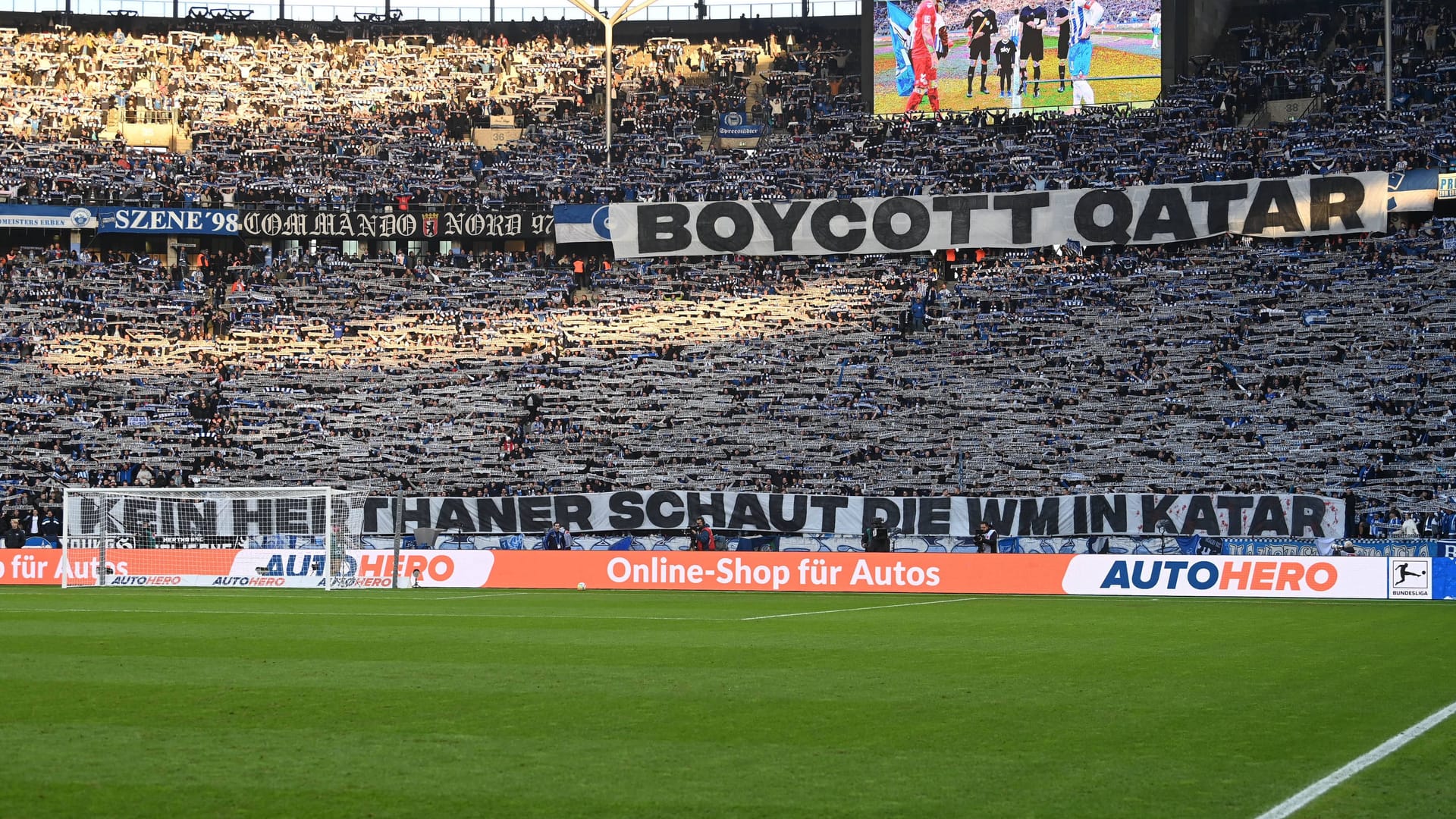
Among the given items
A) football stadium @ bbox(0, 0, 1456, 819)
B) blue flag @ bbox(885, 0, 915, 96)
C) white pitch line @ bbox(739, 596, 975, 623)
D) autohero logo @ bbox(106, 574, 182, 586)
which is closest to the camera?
football stadium @ bbox(0, 0, 1456, 819)

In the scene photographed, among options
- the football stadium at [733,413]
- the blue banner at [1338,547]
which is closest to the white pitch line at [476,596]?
the football stadium at [733,413]

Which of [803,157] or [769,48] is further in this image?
[769,48]

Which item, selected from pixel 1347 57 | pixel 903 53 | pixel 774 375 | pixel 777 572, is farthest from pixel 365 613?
pixel 1347 57

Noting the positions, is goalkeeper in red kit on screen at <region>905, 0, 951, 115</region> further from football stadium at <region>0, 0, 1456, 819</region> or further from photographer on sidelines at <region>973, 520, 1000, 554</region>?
photographer on sidelines at <region>973, 520, 1000, 554</region>

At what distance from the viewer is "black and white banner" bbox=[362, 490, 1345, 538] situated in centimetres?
3972

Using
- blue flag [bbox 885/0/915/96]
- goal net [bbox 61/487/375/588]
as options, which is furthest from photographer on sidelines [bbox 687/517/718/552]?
blue flag [bbox 885/0/915/96]

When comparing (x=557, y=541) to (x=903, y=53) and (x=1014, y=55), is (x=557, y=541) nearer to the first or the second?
(x=903, y=53)

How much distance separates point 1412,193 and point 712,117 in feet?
83.1

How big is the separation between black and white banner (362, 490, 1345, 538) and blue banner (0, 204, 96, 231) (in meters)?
19.7

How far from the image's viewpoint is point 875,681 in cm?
1552

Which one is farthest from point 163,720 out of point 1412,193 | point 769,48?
point 769,48

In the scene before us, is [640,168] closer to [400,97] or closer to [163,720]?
[400,97]

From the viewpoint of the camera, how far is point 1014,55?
191ft

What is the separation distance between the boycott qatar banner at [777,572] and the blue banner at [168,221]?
2083 centimetres
